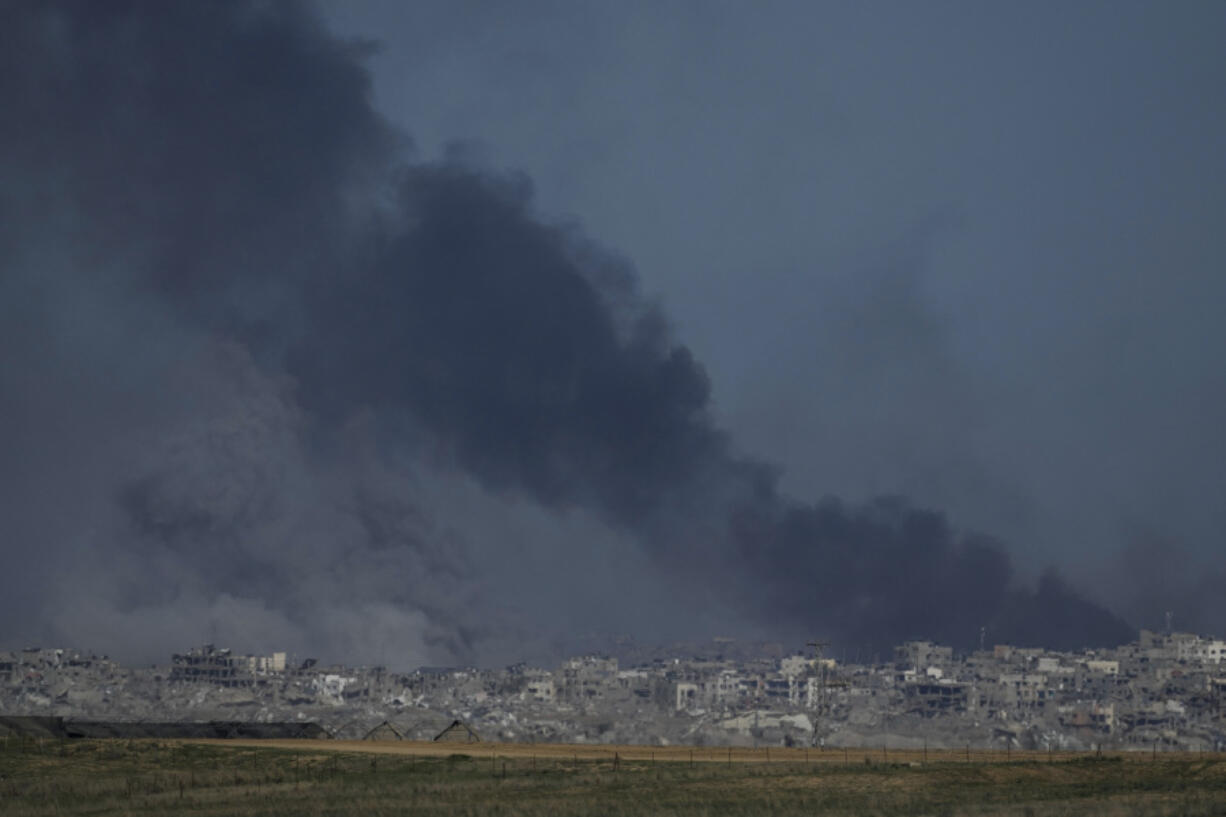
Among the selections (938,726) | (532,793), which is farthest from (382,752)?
(938,726)

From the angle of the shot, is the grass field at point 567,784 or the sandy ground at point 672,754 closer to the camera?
the grass field at point 567,784

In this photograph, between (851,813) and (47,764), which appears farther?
(47,764)

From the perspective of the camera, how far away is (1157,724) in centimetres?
19325

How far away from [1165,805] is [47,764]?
54981 millimetres

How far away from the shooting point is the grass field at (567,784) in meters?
62.3

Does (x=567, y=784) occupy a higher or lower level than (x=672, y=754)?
lower

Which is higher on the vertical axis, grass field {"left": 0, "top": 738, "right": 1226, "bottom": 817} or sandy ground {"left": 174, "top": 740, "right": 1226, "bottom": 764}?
sandy ground {"left": 174, "top": 740, "right": 1226, "bottom": 764}

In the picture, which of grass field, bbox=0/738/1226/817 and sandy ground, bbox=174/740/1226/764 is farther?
sandy ground, bbox=174/740/1226/764

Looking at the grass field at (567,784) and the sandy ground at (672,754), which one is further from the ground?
the sandy ground at (672,754)

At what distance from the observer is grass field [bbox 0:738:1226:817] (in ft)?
205

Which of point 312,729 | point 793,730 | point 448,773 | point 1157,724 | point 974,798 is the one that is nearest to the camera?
point 974,798

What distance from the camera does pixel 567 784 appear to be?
2835 inches

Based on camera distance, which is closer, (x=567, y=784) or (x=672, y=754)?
(x=567, y=784)

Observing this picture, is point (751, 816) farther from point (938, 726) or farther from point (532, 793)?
point (938, 726)
